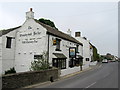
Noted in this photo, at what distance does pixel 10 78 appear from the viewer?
11.1 meters

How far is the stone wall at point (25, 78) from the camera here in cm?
1082

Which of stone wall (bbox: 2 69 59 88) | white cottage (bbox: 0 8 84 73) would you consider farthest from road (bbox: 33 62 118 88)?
white cottage (bbox: 0 8 84 73)

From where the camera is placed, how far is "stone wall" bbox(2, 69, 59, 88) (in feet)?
35.5

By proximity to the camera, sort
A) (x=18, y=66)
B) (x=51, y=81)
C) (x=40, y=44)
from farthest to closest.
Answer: (x=18, y=66)
(x=40, y=44)
(x=51, y=81)

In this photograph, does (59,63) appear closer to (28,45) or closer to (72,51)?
(72,51)

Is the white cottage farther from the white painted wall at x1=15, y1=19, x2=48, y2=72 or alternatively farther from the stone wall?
the stone wall

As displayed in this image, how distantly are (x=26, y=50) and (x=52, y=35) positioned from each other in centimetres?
505

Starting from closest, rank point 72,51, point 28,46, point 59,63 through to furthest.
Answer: point 28,46 → point 59,63 → point 72,51

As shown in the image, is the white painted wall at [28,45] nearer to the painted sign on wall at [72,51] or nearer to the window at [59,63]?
the window at [59,63]

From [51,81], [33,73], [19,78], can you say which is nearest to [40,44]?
[51,81]

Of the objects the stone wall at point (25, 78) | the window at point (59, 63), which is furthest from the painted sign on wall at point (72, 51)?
the stone wall at point (25, 78)

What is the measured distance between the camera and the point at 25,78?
12625 millimetres

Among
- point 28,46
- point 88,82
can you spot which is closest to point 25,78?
point 88,82

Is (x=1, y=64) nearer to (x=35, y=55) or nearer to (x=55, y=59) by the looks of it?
(x=35, y=55)
